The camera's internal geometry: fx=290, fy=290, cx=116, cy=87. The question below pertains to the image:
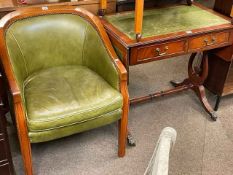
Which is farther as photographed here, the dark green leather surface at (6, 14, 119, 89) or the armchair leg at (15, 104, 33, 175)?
the dark green leather surface at (6, 14, 119, 89)

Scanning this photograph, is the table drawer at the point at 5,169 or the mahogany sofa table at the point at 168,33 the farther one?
the mahogany sofa table at the point at 168,33

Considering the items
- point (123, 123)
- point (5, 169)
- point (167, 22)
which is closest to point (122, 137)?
point (123, 123)

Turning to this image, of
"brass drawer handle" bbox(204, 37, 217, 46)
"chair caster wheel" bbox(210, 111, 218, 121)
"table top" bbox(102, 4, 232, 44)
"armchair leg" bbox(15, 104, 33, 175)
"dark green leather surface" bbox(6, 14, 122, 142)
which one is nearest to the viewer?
"armchair leg" bbox(15, 104, 33, 175)

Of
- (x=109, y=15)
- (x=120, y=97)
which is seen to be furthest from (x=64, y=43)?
(x=120, y=97)

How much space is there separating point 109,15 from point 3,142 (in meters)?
1.03

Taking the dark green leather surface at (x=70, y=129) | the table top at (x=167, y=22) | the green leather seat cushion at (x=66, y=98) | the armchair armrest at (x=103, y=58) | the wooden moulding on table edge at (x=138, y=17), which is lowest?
the dark green leather surface at (x=70, y=129)

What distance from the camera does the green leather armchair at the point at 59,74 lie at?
143 centimetres

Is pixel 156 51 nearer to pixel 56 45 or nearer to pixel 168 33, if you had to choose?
pixel 168 33

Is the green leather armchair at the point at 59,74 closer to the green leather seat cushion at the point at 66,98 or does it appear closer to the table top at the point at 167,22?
the green leather seat cushion at the point at 66,98

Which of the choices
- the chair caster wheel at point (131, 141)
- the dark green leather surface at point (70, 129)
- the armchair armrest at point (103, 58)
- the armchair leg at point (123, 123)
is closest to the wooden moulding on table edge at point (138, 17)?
the armchair armrest at point (103, 58)

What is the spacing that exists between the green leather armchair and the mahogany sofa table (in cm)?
10

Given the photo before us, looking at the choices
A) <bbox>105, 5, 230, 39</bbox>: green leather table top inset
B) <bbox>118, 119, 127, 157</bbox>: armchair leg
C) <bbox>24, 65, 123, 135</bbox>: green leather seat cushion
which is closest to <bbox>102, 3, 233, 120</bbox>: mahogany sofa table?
<bbox>105, 5, 230, 39</bbox>: green leather table top inset

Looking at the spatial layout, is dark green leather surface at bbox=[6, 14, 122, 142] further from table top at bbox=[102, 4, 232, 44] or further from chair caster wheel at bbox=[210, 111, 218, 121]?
chair caster wheel at bbox=[210, 111, 218, 121]

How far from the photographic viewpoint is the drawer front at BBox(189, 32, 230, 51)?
1756mm
